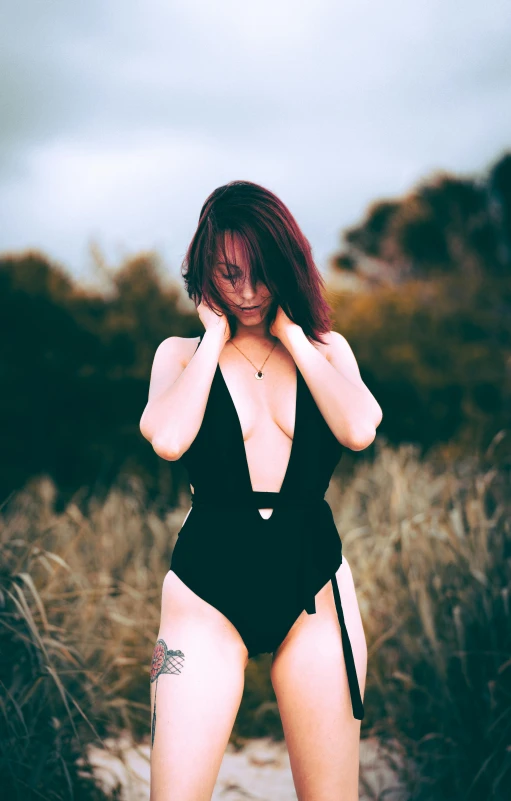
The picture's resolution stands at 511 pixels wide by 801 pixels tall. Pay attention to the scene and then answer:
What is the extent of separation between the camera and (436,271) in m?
12.4

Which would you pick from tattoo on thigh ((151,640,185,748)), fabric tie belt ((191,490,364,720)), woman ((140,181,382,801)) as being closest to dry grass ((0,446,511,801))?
tattoo on thigh ((151,640,185,748))

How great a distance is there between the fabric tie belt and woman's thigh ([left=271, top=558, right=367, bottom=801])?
14mm

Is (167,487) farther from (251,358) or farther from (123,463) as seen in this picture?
(251,358)

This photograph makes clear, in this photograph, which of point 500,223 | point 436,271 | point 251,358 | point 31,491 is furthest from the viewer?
point 500,223

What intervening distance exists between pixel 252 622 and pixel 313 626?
14 centimetres

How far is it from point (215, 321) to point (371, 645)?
6.71 feet

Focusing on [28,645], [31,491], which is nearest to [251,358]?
[28,645]

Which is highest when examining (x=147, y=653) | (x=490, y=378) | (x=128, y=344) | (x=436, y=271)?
(x=436, y=271)

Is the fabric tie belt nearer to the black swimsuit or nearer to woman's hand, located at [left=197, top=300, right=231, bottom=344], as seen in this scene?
the black swimsuit

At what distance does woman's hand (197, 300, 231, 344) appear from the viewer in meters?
1.89

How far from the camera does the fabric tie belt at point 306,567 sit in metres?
1.78

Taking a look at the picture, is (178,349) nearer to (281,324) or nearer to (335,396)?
(281,324)

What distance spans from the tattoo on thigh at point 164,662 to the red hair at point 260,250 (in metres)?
0.79

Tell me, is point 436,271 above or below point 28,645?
above
